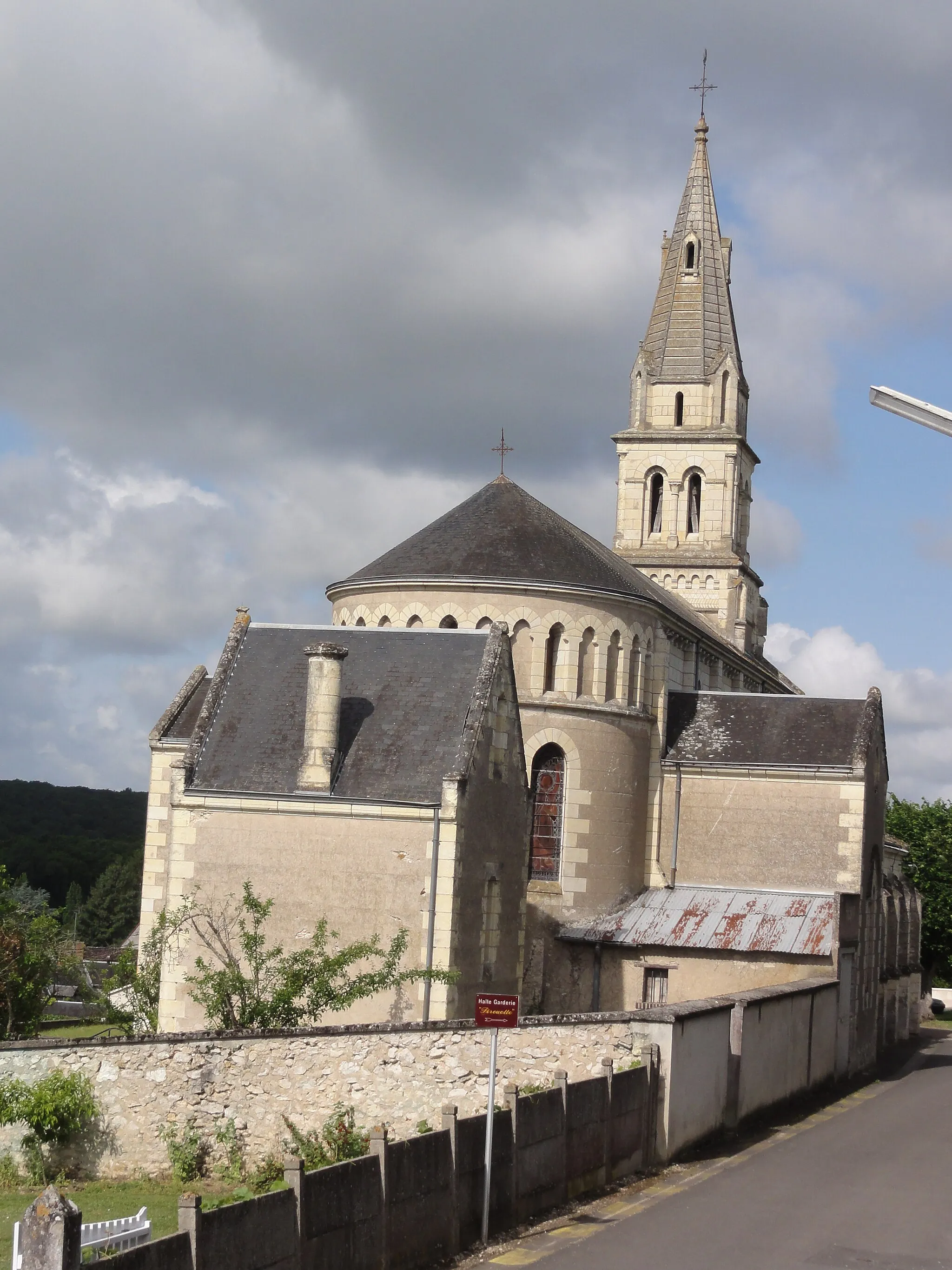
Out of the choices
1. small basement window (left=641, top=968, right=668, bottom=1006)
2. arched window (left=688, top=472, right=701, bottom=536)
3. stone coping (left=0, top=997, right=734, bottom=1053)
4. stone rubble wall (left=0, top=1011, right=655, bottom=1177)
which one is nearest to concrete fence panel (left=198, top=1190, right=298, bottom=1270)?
stone coping (left=0, top=997, right=734, bottom=1053)

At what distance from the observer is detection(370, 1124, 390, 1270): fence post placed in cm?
1332

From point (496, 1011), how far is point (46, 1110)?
757cm

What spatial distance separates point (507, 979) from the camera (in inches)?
1142

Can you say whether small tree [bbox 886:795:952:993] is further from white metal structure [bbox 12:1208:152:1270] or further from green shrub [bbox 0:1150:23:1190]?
white metal structure [bbox 12:1208:152:1270]

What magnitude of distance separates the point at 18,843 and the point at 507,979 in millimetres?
100190

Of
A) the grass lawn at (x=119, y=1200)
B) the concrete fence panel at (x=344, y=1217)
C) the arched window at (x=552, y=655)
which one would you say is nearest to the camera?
the concrete fence panel at (x=344, y=1217)

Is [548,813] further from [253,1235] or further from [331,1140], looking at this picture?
[253,1235]

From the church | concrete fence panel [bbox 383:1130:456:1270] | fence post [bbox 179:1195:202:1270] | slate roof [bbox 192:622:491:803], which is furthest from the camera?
slate roof [bbox 192:622:491:803]

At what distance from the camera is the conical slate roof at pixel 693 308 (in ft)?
199

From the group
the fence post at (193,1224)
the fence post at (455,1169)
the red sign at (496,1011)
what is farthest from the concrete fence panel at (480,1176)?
the fence post at (193,1224)

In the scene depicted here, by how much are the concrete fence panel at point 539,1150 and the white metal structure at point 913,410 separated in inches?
314

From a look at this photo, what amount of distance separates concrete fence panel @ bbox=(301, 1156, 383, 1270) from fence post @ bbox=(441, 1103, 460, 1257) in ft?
4.21

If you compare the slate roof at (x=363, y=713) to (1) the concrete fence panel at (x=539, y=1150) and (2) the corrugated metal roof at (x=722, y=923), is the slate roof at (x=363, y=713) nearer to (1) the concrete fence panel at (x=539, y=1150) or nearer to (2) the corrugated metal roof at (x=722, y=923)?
(2) the corrugated metal roof at (x=722, y=923)

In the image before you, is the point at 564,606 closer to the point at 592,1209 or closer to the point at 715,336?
the point at 592,1209
